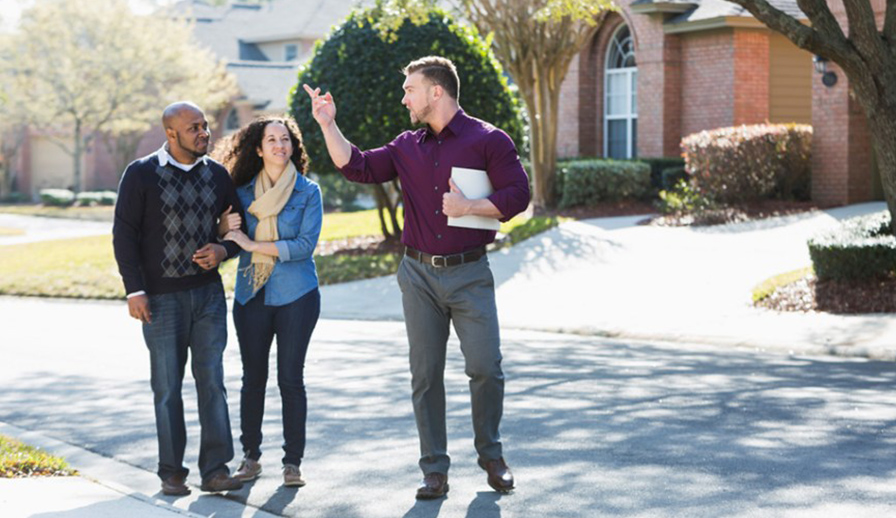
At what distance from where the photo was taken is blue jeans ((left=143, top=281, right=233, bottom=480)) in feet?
21.6

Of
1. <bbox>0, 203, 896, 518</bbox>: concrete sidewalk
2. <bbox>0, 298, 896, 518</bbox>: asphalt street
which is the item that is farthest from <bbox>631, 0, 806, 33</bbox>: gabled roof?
<bbox>0, 298, 896, 518</bbox>: asphalt street

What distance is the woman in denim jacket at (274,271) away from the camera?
6812mm

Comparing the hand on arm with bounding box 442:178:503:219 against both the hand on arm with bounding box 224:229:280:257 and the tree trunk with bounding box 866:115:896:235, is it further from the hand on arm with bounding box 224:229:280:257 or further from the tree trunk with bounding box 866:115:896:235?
the tree trunk with bounding box 866:115:896:235

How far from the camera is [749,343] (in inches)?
483

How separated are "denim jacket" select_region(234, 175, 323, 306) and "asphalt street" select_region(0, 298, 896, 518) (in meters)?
1.02

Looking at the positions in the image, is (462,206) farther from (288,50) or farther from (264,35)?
(264,35)

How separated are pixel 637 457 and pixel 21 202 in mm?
49794

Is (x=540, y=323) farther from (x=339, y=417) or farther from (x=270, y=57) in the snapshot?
(x=270, y=57)

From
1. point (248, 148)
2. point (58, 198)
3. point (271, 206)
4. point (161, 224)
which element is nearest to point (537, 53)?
point (248, 148)

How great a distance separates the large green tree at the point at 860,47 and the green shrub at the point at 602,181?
11.3 meters

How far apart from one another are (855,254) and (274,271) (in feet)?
29.5

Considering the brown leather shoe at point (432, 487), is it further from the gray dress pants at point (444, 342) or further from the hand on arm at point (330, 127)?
the hand on arm at point (330, 127)

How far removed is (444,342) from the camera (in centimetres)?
662

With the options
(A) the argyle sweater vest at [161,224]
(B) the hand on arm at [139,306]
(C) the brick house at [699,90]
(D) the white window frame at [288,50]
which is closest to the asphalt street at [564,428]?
(B) the hand on arm at [139,306]
